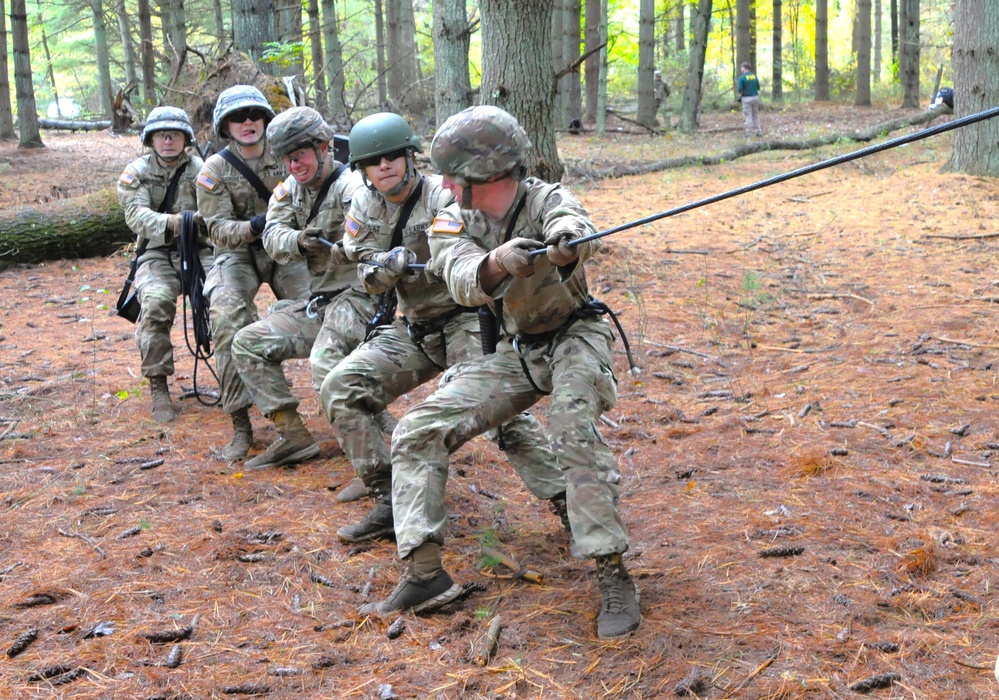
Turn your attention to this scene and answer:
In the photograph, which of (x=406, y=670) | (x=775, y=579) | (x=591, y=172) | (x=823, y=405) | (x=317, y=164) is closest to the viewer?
(x=406, y=670)

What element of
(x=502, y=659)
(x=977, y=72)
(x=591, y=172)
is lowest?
(x=502, y=659)

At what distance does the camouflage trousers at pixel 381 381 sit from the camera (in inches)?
181

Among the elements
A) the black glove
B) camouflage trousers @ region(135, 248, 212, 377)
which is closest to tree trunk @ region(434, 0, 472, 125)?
camouflage trousers @ region(135, 248, 212, 377)

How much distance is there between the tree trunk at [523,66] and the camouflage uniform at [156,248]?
2644mm

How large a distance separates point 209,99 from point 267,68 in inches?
97.6

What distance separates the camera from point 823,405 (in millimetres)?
5969

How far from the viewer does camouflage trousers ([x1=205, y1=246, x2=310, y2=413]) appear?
6012mm

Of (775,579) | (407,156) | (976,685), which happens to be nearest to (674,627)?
(775,579)

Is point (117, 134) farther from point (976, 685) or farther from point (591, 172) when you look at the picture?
point (976, 685)

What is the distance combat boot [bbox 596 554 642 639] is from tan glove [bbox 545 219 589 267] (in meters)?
1.17

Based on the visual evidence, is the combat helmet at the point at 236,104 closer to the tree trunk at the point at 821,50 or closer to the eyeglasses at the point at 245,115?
the eyeglasses at the point at 245,115

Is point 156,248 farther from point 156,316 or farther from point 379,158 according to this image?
point 379,158

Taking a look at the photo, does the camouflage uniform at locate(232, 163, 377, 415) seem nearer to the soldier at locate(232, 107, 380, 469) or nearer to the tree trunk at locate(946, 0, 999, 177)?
the soldier at locate(232, 107, 380, 469)

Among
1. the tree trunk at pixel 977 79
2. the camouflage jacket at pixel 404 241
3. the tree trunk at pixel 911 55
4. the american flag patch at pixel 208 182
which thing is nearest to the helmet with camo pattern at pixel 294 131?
the camouflage jacket at pixel 404 241
